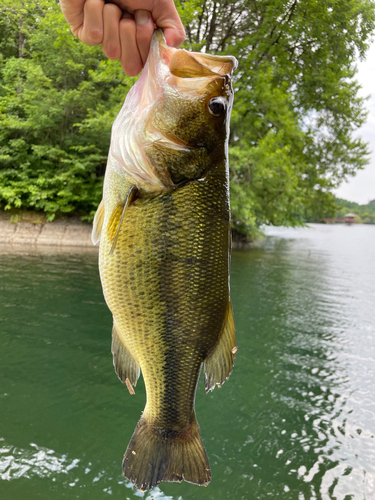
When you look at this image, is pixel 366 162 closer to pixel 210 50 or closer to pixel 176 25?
pixel 210 50

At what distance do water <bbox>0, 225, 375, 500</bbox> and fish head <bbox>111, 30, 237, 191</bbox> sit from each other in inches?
137

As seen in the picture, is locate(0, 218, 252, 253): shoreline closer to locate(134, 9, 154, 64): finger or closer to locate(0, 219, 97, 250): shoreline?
locate(0, 219, 97, 250): shoreline

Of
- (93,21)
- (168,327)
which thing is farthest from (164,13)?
(168,327)

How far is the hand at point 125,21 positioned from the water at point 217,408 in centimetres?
386

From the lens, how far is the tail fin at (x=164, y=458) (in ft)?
5.51

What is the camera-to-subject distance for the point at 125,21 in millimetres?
1737

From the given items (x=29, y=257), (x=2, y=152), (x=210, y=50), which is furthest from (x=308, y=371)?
(x=2, y=152)

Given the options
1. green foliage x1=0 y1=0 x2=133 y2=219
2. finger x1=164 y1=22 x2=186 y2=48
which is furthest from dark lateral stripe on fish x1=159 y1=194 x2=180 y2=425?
green foliage x1=0 y1=0 x2=133 y2=219

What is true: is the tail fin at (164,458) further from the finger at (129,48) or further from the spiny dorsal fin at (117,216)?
the finger at (129,48)

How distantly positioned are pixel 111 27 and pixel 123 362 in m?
1.53

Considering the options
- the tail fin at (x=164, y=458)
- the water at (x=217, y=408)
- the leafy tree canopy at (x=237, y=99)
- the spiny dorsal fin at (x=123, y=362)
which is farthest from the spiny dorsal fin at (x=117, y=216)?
the leafy tree canopy at (x=237, y=99)

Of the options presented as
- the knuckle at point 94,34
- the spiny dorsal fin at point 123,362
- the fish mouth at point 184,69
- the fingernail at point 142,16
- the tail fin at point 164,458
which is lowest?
the tail fin at point 164,458

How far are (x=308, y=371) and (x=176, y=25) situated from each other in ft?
21.0

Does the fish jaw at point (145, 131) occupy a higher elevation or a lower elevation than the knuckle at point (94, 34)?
lower
